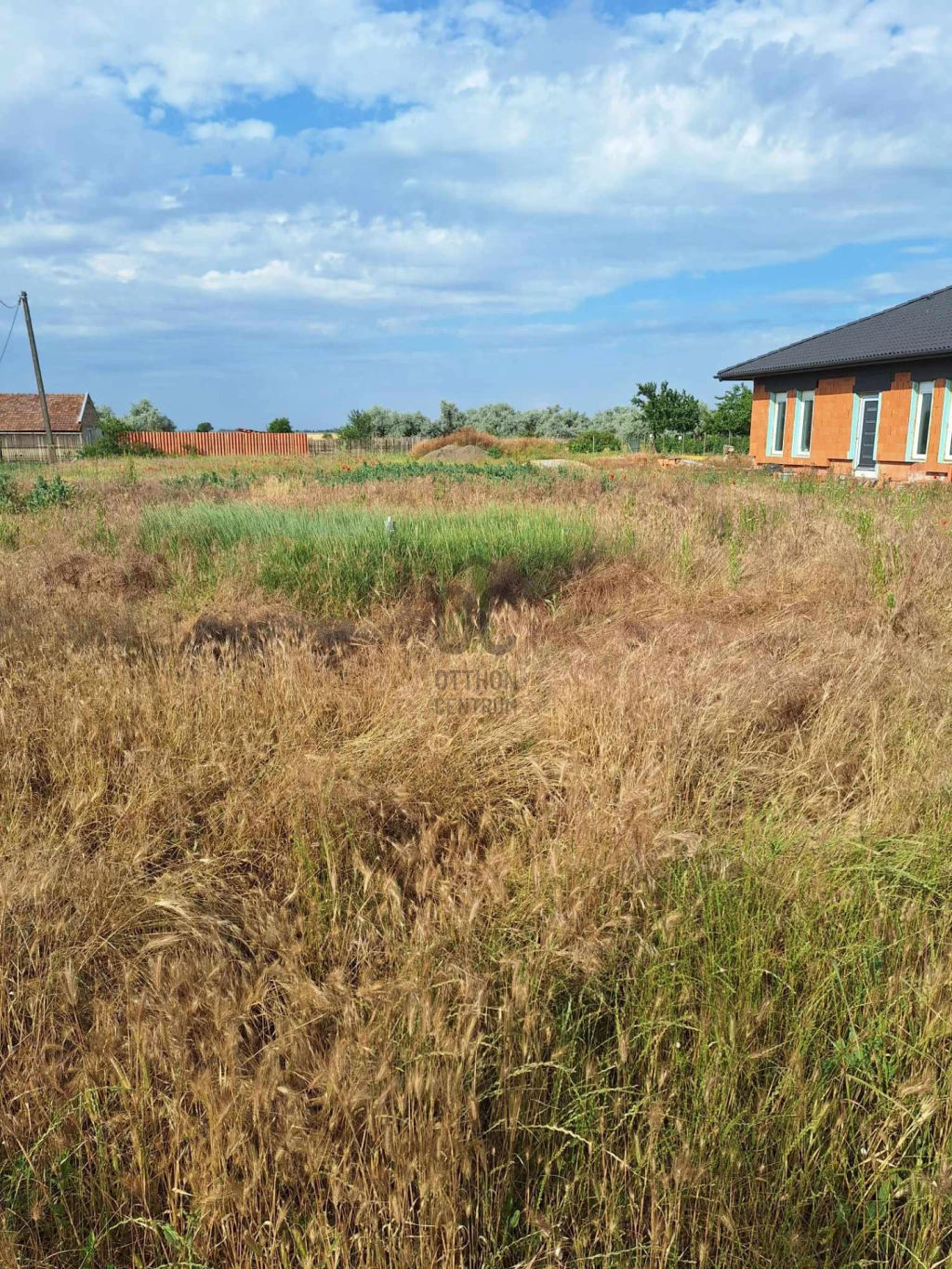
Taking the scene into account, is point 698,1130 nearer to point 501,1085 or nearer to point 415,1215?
point 501,1085

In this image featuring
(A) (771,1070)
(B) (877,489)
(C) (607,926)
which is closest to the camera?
(A) (771,1070)

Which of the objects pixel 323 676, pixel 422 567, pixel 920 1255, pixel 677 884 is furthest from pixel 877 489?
pixel 920 1255

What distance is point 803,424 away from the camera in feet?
81.4

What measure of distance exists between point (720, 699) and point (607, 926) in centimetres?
176

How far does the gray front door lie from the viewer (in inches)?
861

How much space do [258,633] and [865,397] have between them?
21811 millimetres

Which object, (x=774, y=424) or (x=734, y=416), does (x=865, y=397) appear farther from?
(x=734, y=416)

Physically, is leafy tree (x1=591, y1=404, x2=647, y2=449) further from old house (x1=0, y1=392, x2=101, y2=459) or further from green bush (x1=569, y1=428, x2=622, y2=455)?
old house (x1=0, y1=392, x2=101, y2=459)

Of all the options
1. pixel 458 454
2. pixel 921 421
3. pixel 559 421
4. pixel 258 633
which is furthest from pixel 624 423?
pixel 258 633

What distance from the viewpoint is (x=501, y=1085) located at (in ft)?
5.35

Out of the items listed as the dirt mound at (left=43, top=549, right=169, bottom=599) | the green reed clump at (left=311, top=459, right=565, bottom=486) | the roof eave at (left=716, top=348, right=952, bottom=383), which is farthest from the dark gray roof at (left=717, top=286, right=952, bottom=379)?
the dirt mound at (left=43, top=549, right=169, bottom=599)

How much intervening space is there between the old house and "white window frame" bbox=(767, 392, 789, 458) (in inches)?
1615

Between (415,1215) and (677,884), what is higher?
(677,884)

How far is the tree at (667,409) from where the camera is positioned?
1565 inches
